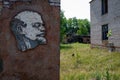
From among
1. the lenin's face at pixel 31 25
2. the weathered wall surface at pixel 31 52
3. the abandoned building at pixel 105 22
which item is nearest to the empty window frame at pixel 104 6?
the abandoned building at pixel 105 22

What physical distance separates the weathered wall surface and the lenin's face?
0.48 ft

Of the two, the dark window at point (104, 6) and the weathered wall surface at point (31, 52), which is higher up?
the dark window at point (104, 6)

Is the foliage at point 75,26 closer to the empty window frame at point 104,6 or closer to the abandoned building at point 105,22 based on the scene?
the abandoned building at point 105,22

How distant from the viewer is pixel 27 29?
29.6 ft

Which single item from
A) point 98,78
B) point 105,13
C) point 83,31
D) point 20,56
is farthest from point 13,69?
point 83,31

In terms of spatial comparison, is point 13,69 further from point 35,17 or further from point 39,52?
point 35,17

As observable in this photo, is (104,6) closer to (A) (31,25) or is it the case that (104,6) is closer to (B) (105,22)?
(B) (105,22)

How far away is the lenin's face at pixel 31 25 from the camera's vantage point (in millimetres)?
Answer: 9008

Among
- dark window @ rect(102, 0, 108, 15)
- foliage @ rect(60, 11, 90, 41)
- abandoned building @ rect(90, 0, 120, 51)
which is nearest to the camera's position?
abandoned building @ rect(90, 0, 120, 51)

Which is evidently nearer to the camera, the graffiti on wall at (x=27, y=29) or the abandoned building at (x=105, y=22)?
the graffiti on wall at (x=27, y=29)

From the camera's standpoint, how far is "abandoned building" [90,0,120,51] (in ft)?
68.7

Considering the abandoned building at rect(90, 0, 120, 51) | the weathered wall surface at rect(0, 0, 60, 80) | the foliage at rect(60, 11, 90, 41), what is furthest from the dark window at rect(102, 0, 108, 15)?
the foliage at rect(60, 11, 90, 41)

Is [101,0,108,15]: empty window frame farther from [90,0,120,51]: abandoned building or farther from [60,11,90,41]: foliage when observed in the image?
[60,11,90,41]: foliage

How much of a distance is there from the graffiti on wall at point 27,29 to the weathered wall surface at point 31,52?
119 mm
